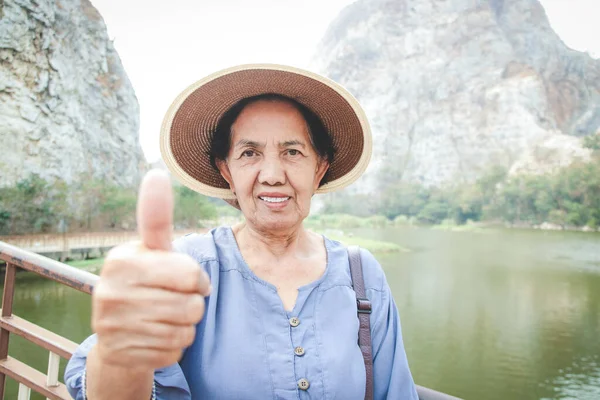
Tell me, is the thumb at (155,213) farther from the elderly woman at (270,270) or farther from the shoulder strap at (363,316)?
the shoulder strap at (363,316)

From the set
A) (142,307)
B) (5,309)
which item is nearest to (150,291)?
(142,307)

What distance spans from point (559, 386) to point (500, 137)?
152ft

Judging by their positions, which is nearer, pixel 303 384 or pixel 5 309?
pixel 303 384

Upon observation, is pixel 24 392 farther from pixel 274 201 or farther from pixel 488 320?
pixel 488 320

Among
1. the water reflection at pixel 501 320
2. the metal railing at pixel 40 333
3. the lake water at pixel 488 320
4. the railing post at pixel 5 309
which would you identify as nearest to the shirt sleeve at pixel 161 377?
the metal railing at pixel 40 333

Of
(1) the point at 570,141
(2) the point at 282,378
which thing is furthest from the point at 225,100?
(1) the point at 570,141

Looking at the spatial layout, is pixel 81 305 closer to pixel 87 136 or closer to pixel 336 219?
pixel 87 136

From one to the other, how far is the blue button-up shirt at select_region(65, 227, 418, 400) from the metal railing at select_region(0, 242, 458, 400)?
0.16 metres

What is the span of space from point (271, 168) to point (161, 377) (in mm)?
468

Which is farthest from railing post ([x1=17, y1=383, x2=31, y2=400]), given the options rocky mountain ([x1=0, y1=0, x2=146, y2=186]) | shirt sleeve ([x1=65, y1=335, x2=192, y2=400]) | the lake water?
rocky mountain ([x1=0, y1=0, x2=146, y2=186])

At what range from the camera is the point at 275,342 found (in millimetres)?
808

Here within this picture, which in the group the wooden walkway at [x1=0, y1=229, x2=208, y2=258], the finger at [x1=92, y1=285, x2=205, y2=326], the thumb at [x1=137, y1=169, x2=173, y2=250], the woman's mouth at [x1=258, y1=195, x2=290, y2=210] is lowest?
the wooden walkway at [x1=0, y1=229, x2=208, y2=258]

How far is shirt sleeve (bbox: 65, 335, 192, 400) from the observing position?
648 mm

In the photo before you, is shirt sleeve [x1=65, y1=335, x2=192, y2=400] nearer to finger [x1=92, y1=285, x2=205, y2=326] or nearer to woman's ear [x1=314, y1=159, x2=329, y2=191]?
finger [x1=92, y1=285, x2=205, y2=326]
